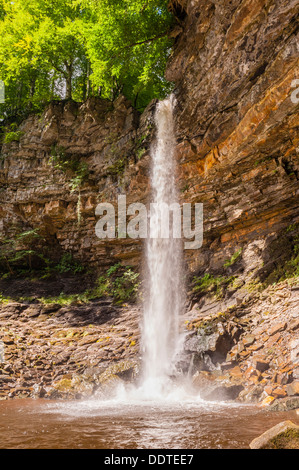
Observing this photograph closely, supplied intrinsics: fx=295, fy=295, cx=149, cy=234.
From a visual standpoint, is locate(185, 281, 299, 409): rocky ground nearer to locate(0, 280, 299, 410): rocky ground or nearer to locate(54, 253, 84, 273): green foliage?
locate(0, 280, 299, 410): rocky ground

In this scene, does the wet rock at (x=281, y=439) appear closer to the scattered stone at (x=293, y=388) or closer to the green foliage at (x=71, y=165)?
the scattered stone at (x=293, y=388)

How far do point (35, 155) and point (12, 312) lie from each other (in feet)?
25.9

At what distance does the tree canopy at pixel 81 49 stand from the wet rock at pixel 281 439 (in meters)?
13.9

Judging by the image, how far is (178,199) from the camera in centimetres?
1231

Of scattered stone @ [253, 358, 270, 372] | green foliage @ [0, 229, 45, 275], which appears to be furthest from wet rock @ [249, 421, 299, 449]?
green foliage @ [0, 229, 45, 275]

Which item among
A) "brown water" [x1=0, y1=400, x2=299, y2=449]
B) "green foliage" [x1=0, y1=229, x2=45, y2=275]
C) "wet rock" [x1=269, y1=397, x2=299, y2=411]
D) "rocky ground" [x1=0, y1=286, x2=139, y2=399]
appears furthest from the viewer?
"green foliage" [x1=0, y1=229, x2=45, y2=275]

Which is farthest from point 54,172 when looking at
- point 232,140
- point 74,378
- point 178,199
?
point 74,378

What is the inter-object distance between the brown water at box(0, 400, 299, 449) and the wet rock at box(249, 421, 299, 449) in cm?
32

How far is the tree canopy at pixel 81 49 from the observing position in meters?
12.5

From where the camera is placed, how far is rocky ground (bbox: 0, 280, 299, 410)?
6.13 meters

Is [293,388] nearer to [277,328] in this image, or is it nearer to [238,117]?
[277,328]

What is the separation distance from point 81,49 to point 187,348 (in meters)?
16.5

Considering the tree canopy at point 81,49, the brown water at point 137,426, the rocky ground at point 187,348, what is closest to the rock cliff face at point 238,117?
the tree canopy at point 81,49

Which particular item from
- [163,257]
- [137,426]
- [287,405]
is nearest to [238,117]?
[163,257]
